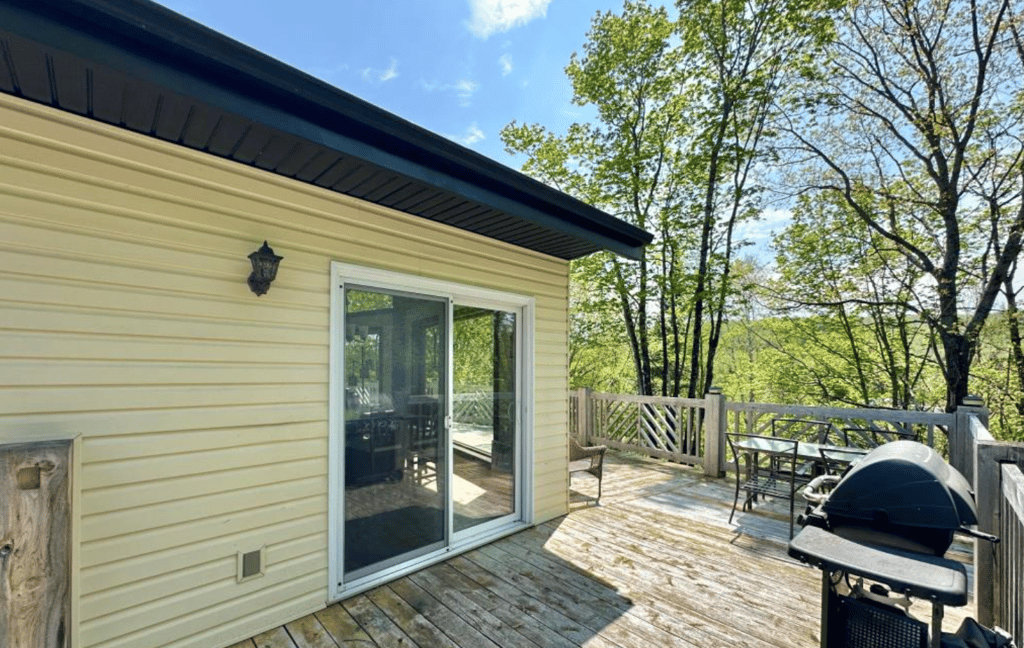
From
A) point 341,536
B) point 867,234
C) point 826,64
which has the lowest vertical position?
point 341,536

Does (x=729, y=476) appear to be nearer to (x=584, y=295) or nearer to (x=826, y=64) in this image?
(x=584, y=295)

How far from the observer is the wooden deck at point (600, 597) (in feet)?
7.58

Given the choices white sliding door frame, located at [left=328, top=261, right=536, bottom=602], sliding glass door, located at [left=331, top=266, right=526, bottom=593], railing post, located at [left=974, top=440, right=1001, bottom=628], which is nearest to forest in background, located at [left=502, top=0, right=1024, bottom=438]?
white sliding door frame, located at [left=328, top=261, right=536, bottom=602]

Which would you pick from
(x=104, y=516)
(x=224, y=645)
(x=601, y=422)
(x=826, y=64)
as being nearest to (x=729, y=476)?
(x=601, y=422)

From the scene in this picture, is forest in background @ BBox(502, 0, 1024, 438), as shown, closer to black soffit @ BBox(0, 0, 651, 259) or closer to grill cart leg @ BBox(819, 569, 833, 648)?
black soffit @ BBox(0, 0, 651, 259)

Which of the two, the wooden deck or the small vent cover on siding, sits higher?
the small vent cover on siding

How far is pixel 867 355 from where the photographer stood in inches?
321

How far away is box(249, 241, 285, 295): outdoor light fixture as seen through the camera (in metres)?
2.30

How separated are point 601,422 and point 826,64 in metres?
6.98

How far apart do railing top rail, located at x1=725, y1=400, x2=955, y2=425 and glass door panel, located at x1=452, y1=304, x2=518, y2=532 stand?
3377 millimetres

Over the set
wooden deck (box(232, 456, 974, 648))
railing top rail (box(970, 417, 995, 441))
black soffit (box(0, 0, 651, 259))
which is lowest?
wooden deck (box(232, 456, 974, 648))

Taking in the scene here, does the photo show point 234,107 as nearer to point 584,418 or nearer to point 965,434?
point 965,434

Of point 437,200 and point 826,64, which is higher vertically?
→ point 826,64

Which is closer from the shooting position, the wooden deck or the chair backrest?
the wooden deck
